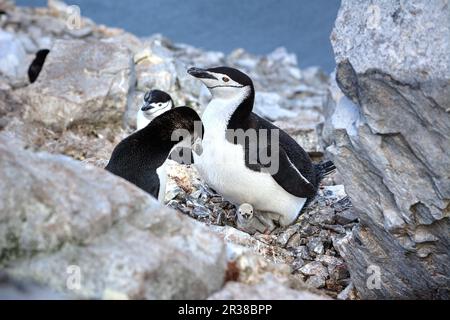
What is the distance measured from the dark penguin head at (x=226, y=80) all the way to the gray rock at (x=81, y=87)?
3.19 meters

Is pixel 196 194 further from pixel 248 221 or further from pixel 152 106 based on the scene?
pixel 152 106

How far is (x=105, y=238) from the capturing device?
9.39 feet

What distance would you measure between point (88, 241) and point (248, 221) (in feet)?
9.62

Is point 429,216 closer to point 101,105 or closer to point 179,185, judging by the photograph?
point 179,185

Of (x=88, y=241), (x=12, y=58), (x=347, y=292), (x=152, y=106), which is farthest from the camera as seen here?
(x=12, y=58)

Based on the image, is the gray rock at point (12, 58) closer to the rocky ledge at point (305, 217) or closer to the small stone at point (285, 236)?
the rocky ledge at point (305, 217)

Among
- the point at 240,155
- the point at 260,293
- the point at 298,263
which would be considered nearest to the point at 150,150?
the point at 240,155

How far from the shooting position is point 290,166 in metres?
5.64

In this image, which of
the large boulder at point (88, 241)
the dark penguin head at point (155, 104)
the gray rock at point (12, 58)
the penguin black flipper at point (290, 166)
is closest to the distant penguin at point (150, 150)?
the penguin black flipper at point (290, 166)

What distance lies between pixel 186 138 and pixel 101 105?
3.60 meters

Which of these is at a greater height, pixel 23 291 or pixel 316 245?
pixel 316 245

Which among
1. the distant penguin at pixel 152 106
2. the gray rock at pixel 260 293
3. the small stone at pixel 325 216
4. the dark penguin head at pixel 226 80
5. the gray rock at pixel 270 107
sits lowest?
the gray rock at pixel 260 293

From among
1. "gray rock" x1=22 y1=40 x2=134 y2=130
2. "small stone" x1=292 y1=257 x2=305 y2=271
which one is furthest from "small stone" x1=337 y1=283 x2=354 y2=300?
"gray rock" x1=22 y1=40 x2=134 y2=130

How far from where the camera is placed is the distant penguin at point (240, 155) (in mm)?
5398
